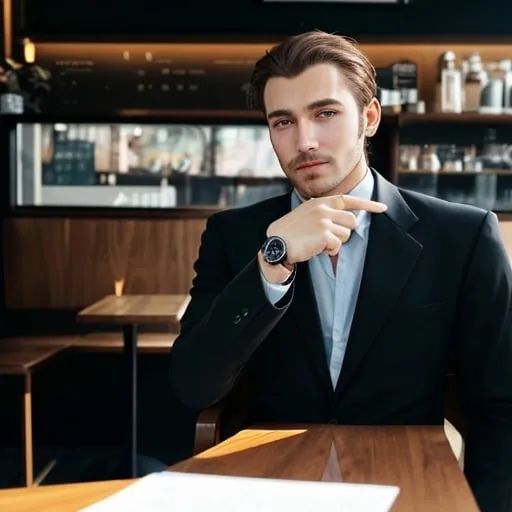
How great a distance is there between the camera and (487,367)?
1383 mm

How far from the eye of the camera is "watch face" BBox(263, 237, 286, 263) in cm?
123

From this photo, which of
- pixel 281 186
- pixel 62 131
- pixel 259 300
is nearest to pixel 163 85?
A: pixel 62 131

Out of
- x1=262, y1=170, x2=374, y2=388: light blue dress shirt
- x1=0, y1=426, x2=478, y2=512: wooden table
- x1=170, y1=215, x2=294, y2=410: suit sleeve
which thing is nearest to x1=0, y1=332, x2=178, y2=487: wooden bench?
x1=170, y1=215, x2=294, y2=410: suit sleeve

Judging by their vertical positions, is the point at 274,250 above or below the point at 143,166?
below

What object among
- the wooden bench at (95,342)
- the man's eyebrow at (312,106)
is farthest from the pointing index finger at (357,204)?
the wooden bench at (95,342)

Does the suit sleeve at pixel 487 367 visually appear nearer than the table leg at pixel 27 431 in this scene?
Yes

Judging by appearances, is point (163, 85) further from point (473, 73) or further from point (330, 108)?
point (330, 108)

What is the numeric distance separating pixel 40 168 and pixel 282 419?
3055mm

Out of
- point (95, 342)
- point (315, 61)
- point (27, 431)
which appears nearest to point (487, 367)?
point (315, 61)

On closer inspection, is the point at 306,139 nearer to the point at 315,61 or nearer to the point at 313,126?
the point at 313,126

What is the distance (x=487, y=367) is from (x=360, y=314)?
0.79ft

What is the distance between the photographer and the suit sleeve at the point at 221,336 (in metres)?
1.24

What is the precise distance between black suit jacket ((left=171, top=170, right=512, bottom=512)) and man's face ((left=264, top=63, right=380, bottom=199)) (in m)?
0.15

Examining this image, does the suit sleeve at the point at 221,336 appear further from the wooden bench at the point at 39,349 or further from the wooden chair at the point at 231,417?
the wooden bench at the point at 39,349
